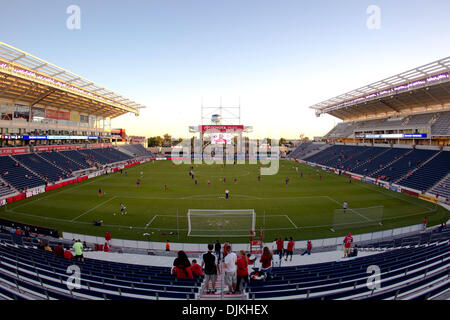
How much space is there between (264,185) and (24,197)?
3123cm

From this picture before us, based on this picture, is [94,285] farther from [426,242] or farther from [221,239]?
[426,242]

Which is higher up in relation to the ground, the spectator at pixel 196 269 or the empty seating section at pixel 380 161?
the empty seating section at pixel 380 161

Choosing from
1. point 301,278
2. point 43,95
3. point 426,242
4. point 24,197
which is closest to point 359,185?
point 426,242

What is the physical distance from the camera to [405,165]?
36.7 meters

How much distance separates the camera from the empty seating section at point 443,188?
2544 cm

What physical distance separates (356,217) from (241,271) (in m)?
17.8

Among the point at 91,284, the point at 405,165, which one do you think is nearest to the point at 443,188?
the point at 405,165

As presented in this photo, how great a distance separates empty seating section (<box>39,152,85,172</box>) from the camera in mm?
41156

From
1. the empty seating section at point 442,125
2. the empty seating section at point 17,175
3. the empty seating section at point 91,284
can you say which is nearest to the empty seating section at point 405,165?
the empty seating section at point 442,125

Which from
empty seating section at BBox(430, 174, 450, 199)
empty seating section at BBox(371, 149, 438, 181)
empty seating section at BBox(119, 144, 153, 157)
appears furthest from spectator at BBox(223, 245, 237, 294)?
empty seating section at BBox(119, 144, 153, 157)

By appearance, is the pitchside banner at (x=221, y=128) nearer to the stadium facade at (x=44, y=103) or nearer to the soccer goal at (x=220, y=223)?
the stadium facade at (x=44, y=103)

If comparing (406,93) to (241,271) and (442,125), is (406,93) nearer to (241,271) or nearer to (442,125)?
(442,125)

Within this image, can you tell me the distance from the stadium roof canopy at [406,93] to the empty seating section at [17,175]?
2181 inches

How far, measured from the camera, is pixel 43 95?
41.1 metres
